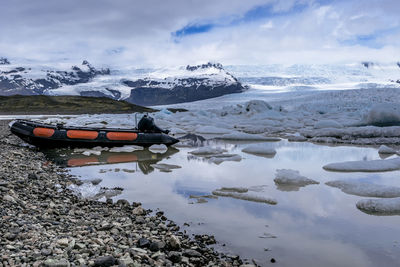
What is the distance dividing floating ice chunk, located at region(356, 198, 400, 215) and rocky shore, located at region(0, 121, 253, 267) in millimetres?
2678

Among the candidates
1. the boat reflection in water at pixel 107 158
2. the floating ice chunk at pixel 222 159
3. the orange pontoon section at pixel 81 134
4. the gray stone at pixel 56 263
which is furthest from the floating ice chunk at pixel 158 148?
the gray stone at pixel 56 263

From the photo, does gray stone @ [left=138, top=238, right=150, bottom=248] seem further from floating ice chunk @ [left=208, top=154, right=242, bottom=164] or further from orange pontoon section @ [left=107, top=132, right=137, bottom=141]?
orange pontoon section @ [left=107, top=132, right=137, bottom=141]

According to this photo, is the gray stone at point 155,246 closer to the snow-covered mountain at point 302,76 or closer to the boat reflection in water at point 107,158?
the boat reflection in water at point 107,158

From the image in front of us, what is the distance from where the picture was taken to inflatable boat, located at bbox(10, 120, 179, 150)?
40.7 ft

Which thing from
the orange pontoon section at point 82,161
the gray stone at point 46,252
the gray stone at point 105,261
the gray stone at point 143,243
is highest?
Answer: the gray stone at point 46,252

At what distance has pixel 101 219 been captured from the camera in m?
4.59

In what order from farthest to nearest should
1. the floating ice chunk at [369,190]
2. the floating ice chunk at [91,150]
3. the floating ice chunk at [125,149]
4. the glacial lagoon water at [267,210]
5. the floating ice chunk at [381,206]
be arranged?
the floating ice chunk at [125,149] → the floating ice chunk at [91,150] → the floating ice chunk at [369,190] → the floating ice chunk at [381,206] → the glacial lagoon water at [267,210]

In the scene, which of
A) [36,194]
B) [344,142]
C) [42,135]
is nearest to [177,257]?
[36,194]

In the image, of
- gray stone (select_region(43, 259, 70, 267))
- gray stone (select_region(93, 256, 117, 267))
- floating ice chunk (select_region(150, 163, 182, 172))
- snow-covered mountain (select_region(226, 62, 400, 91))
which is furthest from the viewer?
snow-covered mountain (select_region(226, 62, 400, 91))

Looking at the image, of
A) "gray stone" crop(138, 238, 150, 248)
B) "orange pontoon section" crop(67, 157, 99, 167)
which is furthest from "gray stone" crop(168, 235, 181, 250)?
"orange pontoon section" crop(67, 157, 99, 167)

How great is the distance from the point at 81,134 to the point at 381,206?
10226mm

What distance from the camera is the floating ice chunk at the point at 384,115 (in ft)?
55.5

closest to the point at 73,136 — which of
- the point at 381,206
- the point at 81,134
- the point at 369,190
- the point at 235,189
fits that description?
the point at 81,134

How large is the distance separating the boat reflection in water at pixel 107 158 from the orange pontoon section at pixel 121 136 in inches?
26.5
